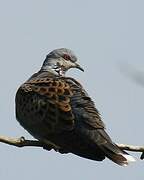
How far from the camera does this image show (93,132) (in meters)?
6.41

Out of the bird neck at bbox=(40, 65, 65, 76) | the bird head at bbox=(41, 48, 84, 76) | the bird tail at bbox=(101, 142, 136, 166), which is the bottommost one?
the bird tail at bbox=(101, 142, 136, 166)

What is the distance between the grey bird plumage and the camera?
20.2 ft

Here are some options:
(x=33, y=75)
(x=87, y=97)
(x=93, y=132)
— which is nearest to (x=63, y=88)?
(x=87, y=97)

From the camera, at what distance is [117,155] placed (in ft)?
19.3

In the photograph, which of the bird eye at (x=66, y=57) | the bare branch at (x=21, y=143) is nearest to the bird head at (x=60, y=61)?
the bird eye at (x=66, y=57)

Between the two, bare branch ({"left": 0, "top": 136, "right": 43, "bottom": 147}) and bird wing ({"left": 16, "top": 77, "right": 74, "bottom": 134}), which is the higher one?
bare branch ({"left": 0, "top": 136, "right": 43, "bottom": 147})

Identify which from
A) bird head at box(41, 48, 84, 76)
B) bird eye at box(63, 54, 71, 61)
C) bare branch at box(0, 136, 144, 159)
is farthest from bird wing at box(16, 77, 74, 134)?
bird eye at box(63, 54, 71, 61)

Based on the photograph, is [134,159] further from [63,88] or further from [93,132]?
[63,88]

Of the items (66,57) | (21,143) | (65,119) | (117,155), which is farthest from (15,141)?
(66,57)

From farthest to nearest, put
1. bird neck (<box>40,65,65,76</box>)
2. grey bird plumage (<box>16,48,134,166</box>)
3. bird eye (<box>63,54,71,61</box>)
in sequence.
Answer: bird eye (<box>63,54,71,61</box>) → bird neck (<box>40,65,65,76</box>) → grey bird plumage (<box>16,48,134,166</box>)

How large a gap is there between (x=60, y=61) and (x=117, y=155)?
348cm

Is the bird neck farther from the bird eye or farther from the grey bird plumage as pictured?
the grey bird plumage

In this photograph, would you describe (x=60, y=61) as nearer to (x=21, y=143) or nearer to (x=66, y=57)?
(x=66, y=57)

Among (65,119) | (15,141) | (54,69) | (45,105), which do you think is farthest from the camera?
(54,69)
